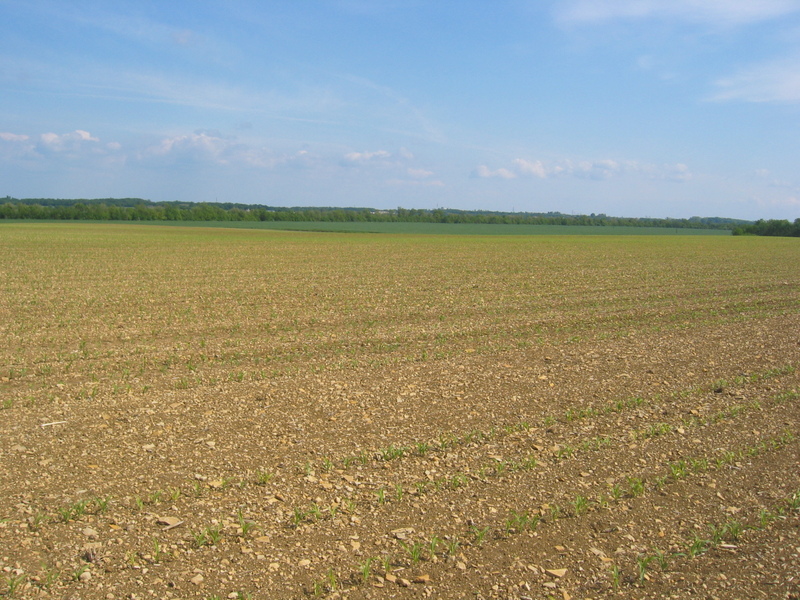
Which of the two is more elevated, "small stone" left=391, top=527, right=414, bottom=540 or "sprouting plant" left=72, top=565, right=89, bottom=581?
"small stone" left=391, top=527, right=414, bottom=540

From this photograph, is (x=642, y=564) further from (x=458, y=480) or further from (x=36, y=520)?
(x=36, y=520)

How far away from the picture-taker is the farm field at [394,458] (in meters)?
4.85

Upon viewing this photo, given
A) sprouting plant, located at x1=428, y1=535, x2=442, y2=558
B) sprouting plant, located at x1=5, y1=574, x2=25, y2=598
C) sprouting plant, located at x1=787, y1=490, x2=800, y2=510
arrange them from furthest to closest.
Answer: sprouting plant, located at x1=787, y1=490, x2=800, y2=510 < sprouting plant, located at x1=428, y1=535, x2=442, y2=558 < sprouting plant, located at x1=5, y1=574, x2=25, y2=598

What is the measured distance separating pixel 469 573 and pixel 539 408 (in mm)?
4266

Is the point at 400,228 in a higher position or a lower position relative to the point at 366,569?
higher

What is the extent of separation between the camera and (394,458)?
6914 millimetres

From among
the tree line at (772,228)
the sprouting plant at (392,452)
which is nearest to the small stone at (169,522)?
the sprouting plant at (392,452)

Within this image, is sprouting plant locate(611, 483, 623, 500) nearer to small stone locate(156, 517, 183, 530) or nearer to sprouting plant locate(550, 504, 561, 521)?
sprouting plant locate(550, 504, 561, 521)

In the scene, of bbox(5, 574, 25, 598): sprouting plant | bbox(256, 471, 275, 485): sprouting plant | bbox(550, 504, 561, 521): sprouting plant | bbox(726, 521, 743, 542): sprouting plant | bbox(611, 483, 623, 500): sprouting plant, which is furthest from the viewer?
bbox(256, 471, 275, 485): sprouting plant

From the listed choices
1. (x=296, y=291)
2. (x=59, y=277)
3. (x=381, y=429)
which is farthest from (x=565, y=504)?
(x=59, y=277)

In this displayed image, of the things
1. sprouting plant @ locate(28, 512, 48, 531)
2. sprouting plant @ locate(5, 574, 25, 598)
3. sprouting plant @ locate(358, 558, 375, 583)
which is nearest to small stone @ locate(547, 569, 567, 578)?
sprouting plant @ locate(358, 558, 375, 583)

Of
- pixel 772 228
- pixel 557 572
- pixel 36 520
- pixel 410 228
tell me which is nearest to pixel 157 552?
pixel 36 520

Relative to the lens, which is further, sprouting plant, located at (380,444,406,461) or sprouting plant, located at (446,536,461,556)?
sprouting plant, located at (380,444,406,461)

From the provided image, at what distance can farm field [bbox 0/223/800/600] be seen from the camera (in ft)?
15.9
